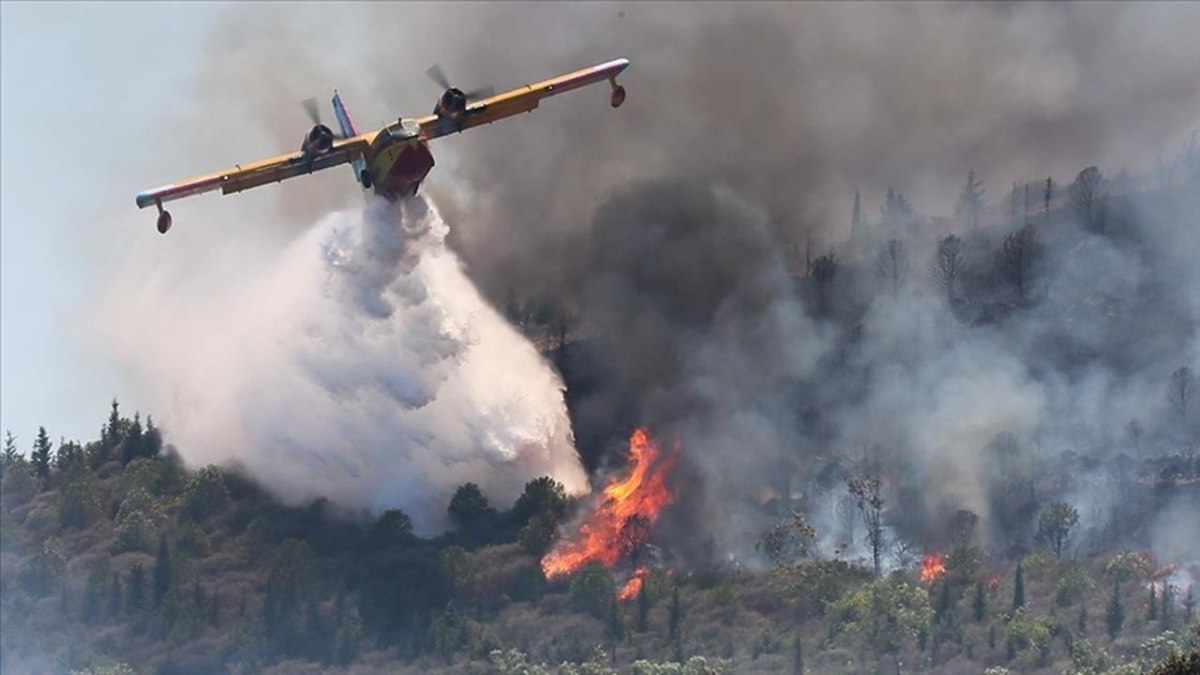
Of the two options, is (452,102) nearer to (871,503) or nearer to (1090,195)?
(871,503)

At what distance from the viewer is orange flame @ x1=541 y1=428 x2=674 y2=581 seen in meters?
157

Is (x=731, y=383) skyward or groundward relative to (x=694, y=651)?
skyward

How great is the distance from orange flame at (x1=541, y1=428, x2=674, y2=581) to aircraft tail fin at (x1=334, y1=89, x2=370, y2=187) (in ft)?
84.4

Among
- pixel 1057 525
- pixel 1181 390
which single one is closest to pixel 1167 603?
pixel 1057 525

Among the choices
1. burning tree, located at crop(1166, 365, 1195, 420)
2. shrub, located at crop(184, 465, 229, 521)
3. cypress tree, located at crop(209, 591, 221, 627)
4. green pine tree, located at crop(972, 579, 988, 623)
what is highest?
shrub, located at crop(184, 465, 229, 521)

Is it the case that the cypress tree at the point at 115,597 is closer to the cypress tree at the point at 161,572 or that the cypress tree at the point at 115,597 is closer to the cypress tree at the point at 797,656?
the cypress tree at the point at 161,572

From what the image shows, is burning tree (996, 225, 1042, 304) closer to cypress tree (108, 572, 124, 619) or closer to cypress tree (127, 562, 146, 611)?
cypress tree (127, 562, 146, 611)

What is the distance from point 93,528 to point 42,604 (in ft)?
27.9

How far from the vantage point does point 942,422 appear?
535ft

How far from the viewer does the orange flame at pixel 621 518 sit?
15712cm

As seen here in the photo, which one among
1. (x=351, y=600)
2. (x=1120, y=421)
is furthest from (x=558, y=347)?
(x=1120, y=421)

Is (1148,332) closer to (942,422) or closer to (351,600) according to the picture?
(942,422)

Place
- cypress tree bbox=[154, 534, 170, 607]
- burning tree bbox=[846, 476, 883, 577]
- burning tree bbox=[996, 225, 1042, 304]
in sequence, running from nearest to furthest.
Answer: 1. burning tree bbox=[846, 476, 883, 577]
2. cypress tree bbox=[154, 534, 170, 607]
3. burning tree bbox=[996, 225, 1042, 304]

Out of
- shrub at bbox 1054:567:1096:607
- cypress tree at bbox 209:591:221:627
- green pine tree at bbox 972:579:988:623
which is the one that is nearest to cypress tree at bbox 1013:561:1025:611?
green pine tree at bbox 972:579:988:623
